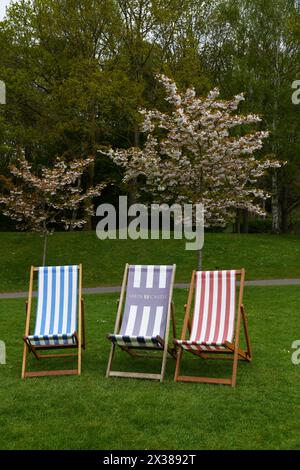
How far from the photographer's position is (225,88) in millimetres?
30406

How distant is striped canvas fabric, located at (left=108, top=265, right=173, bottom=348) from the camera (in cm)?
709

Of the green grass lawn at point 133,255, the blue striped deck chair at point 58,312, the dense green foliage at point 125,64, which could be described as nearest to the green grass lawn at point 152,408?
the blue striped deck chair at point 58,312

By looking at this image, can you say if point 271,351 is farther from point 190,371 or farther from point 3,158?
point 3,158

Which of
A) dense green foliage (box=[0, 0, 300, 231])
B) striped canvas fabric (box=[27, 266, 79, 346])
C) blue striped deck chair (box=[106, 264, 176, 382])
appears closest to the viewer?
blue striped deck chair (box=[106, 264, 176, 382])

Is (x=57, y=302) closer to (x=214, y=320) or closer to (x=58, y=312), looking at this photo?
(x=58, y=312)

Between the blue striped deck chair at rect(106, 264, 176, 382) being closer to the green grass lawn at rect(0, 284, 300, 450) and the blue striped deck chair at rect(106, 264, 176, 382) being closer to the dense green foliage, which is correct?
the green grass lawn at rect(0, 284, 300, 450)

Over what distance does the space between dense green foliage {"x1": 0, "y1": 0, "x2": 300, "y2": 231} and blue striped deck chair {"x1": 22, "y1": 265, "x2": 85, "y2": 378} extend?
17.3m

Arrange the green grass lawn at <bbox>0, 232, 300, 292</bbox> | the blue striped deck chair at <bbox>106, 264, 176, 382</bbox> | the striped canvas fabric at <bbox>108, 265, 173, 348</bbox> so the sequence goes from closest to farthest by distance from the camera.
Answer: the blue striped deck chair at <bbox>106, 264, 176, 382</bbox> < the striped canvas fabric at <bbox>108, 265, 173, 348</bbox> < the green grass lawn at <bbox>0, 232, 300, 292</bbox>

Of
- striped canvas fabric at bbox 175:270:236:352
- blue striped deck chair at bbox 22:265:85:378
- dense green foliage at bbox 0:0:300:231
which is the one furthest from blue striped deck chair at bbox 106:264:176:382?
dense green foliage at bbox 0:0:300:231

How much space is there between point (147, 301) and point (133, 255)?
49.1ft

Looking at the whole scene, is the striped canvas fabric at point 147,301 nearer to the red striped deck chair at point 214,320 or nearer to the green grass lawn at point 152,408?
the red striped deck chair at point 214,320
